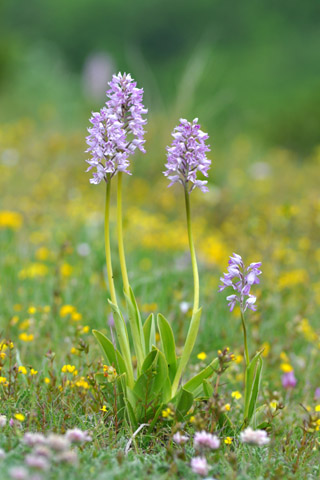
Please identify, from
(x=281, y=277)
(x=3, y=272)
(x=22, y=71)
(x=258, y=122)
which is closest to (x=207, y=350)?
(x=281, y=277)

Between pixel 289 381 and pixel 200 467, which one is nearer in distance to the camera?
pixel 200 467

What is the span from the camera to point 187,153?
1.82 metres

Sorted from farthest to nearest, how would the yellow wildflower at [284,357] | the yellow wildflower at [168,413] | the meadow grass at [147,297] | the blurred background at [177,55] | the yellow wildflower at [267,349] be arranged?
the blurred background at [177,55], the yellow wildflower at [267,349], the yellow wildflower at [284,357], the meadow grass at [147,297], the yellow wildflower at [168,413]

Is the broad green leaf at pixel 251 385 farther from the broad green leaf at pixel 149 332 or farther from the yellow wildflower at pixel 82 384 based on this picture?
the yellow wildflower at pixel 82 384

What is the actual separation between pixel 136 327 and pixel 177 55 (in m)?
15.6

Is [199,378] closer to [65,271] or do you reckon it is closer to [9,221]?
[65,271]

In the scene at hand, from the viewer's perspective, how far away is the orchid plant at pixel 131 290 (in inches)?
71.7

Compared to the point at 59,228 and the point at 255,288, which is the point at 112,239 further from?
the point at 255,288

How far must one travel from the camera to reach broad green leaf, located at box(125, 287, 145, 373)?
1.94 metres

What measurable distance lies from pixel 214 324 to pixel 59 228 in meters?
1.78

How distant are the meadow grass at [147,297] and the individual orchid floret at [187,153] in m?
0.67

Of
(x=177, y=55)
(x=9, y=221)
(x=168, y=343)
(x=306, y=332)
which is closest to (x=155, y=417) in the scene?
(x=168, y=343)

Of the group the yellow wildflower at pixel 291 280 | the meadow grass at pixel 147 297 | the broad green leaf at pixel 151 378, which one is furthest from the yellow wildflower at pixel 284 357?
the broad green leaf at pixel 151 378

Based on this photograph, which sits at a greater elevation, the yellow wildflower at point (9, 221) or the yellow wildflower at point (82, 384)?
the yellow wildflower at point (9, 221)
